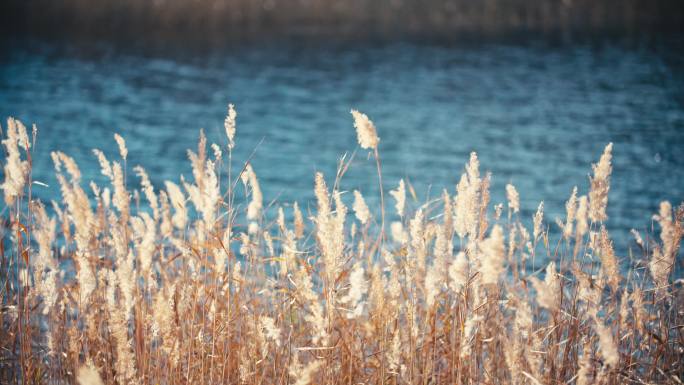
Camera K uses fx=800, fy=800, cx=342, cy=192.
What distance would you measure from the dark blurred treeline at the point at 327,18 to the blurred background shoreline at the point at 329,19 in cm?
4

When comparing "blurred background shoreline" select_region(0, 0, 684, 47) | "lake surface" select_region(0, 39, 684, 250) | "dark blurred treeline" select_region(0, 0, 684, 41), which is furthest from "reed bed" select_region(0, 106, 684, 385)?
"dark blurred treeline" select_region(0, 0, 684, 41)

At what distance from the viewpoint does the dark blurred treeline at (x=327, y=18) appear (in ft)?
112

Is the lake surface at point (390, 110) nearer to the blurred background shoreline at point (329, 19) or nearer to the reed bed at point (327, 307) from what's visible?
the blurred background shoreline at point (329, 19)

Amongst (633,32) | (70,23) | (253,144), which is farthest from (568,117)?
(70,23)

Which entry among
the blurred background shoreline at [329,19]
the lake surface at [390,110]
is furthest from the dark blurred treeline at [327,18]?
the lake surface at [390,110]

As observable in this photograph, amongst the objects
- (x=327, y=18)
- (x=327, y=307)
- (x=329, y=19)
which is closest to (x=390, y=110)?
(x=329, y=19)

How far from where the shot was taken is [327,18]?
38188mm

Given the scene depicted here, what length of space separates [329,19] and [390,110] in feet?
58.8

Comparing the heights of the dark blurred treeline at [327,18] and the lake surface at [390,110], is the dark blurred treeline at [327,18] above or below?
above

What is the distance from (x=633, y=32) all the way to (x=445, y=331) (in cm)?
3301

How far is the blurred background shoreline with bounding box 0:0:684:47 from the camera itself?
33625 millimetres

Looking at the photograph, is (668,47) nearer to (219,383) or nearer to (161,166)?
(161,166)

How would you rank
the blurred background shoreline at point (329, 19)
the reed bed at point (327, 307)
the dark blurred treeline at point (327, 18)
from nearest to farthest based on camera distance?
the reed bed at point (327, 307) < the blurred background shoreline at point (329, 19) < the dark blurred treeline at point (327, 18)

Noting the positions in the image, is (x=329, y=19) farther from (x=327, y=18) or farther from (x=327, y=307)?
(x=327, y=307)
